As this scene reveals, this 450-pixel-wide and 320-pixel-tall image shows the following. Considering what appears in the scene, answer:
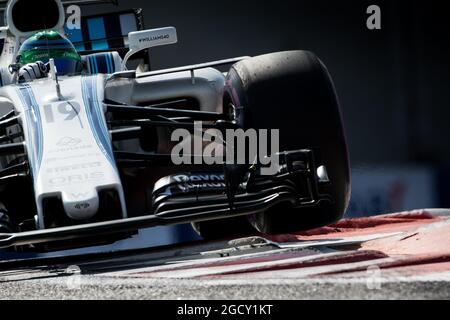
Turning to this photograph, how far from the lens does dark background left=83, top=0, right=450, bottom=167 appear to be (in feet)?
33.4

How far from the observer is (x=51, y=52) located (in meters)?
6.18

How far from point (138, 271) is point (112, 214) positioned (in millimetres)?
378

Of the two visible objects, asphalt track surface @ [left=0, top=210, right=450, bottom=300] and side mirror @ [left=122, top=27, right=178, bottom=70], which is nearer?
asphalt track surface @ [left=0, top=210, right=450, bottom=300]

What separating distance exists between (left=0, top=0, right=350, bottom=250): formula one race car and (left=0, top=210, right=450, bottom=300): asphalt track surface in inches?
6.8

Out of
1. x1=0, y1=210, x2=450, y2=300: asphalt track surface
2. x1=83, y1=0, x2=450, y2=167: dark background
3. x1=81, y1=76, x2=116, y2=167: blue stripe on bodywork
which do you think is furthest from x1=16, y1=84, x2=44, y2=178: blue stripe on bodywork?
x1=83, y1=0, x2=450, y2=167: dark background

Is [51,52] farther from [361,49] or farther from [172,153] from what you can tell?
[361,49]

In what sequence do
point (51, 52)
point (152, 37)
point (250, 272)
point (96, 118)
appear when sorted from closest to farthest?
point (250, 272)
point (96, 118)
point (51, 52)
point (152, 37)

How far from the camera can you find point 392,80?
10609 mm

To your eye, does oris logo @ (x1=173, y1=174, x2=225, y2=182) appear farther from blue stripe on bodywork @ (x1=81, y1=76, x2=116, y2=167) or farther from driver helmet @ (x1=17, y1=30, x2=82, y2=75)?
driver helmet @ (x1=17, y1=30, x2=82, y2=75)

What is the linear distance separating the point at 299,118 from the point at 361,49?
5959mm

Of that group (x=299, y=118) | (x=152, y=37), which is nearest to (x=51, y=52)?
(x=152, y=37)

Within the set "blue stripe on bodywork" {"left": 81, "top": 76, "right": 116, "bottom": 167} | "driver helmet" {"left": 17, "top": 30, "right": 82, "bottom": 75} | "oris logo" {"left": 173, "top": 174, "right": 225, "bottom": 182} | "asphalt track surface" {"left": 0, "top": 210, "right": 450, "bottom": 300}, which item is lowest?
"asphalt track surface" {"left": 0, "top": 210, "right": 450, "bottom": 300}
